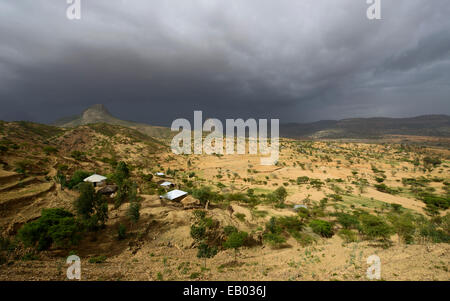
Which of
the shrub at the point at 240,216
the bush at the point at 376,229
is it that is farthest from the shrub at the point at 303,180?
the shrub at the point at 240,216

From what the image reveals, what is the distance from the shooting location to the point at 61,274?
10062 millimetres

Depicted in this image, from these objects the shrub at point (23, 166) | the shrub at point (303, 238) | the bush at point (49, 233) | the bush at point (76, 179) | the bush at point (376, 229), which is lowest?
the shrub at point (303, 238)

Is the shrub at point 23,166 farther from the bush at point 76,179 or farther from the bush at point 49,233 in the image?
the bush at point 49,233

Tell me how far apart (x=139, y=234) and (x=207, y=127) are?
458ft

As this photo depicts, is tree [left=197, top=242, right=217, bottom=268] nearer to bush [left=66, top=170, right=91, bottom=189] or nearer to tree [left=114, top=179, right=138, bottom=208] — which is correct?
tree [left=114, top=179, right=138, bottom=208]

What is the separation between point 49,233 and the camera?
12.5 meters

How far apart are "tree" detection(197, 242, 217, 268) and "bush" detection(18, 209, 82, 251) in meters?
9.85

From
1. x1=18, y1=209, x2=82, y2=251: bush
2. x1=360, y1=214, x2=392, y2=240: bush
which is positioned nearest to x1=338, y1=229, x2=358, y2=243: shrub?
x1=360, y1=214, x2=392, y2=240: bush

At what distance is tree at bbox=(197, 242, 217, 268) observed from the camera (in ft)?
49.8

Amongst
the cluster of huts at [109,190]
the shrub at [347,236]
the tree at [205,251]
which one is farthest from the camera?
the cluster of huts at [109,190]

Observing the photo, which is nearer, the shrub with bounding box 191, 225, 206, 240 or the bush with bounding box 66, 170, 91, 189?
the shrub with bounding box 191, 225, 206, 240

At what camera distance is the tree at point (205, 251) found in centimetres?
1519

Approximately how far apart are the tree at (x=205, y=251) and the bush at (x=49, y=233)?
9.85 m
